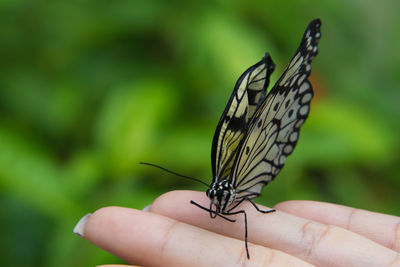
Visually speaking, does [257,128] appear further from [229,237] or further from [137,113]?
[137,113]

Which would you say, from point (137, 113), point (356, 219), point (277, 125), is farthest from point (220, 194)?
point (137, 113)

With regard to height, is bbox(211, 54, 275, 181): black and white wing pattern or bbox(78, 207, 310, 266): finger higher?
bbox(211, 54, 275, 181): black and white wing pattern

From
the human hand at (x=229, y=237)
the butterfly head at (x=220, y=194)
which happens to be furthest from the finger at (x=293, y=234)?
the butterfly head at (x=220, y=194)

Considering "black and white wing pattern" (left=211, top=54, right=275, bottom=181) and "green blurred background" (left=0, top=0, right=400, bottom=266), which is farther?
"green blurred background" (left=0, top=0, right=400, bottom=266)

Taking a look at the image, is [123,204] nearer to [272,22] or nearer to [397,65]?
[272,22]

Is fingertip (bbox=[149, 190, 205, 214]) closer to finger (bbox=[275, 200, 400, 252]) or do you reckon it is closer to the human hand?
the human hand

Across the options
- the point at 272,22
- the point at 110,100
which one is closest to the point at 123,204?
the point at 110,100

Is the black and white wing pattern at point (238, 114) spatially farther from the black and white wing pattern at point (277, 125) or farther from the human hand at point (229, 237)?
the human hand at point (229, 237)

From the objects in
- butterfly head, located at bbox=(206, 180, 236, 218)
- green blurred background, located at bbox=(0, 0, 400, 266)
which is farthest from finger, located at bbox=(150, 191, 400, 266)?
green blurred background, located at bbox=(0, 0, 400, 266)
